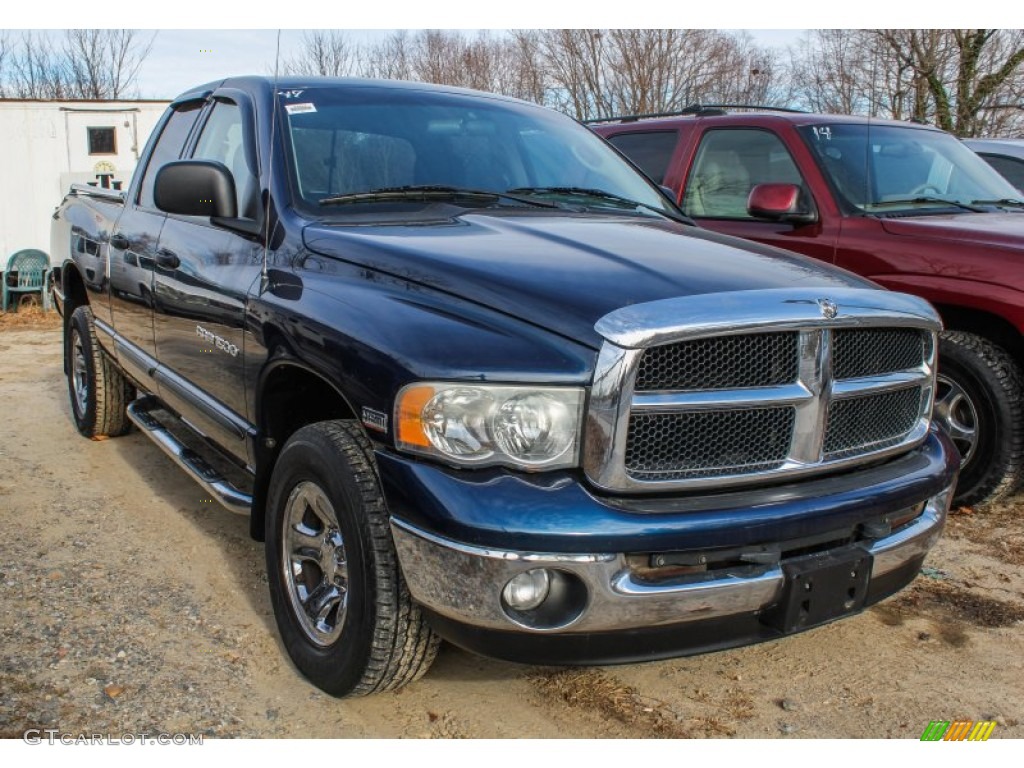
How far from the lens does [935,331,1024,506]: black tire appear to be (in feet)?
14.8

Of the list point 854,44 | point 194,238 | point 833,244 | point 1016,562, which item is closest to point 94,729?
point 194,238

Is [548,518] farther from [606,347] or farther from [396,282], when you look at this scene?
[396,282]

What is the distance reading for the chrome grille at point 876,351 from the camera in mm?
2697

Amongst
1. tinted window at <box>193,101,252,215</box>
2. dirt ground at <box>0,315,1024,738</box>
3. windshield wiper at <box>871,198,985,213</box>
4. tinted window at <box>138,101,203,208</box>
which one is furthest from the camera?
windshield wiper at <box>871,198,985,213</box>

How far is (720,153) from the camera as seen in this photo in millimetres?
5844

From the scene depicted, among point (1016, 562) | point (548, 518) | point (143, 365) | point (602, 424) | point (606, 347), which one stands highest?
point (606, 347)

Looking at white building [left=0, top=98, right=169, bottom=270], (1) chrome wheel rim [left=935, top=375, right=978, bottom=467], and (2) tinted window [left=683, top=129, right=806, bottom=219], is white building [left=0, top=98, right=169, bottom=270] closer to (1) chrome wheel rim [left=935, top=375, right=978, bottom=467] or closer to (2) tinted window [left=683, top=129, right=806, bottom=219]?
(2) tinted window [left=683, top=129, right=806, bottom=219]

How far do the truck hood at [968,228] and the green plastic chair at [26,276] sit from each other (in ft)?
38.8

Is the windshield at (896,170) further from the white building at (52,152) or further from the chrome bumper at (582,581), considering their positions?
the white building at (52,152)

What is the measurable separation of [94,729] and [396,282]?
1.50 metres

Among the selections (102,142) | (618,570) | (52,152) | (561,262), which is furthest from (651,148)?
(52,152)

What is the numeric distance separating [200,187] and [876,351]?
2288 mm

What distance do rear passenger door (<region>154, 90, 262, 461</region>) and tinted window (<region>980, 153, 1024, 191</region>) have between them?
6.53m

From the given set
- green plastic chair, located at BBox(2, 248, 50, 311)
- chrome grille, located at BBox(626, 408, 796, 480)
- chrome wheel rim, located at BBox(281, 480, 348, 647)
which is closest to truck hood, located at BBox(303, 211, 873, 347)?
chrome grille, located at BBox(626, 408, 796, 480)
